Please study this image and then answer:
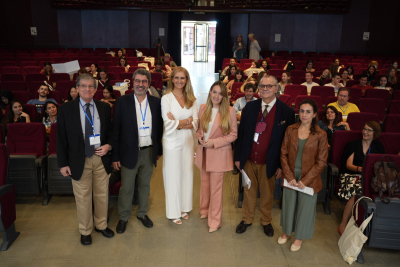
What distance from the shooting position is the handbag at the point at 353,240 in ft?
8.62

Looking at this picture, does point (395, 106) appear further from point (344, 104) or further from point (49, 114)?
point (49, 114)

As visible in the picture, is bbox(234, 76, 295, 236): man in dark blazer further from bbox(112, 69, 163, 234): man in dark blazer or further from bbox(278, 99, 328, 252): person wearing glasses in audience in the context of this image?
bbox(112, 69, 163, 234): man in dark blazer

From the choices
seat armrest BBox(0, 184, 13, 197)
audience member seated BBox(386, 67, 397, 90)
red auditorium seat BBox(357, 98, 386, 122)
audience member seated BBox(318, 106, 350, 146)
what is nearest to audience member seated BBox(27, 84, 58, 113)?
seat armrest BBox(0, 184, 13, 197)

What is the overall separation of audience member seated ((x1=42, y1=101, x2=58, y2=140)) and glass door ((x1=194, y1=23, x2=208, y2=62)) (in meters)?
13.0

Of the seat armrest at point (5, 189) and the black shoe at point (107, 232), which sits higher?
the seat armrest at point (5, 189)

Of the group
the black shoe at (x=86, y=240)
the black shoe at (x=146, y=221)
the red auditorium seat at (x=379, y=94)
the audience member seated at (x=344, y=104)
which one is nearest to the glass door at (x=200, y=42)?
the red auditorium seat at (x=379, y=94)

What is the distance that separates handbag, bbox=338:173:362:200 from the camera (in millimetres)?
3293

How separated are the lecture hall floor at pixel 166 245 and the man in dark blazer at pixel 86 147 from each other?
0.27m

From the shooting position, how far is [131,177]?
3.09 metres

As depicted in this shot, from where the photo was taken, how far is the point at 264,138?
293 centimetres

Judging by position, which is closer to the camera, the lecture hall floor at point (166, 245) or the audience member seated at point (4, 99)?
the lecture hall floor at point (166, 245)

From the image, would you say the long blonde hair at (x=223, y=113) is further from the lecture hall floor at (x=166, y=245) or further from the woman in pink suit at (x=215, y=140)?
the lecture hall floor at (x=166, y=245)

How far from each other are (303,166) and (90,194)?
6.38 ft

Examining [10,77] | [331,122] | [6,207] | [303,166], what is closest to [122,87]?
[10,77]
